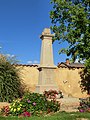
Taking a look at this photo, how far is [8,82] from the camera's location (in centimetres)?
1272

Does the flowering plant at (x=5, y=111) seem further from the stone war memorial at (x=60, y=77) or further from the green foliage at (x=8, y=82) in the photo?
the stone war memorial at (x=60, y=77)

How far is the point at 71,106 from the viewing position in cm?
1309

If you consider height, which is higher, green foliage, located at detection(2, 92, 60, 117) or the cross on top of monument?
the cross on top of monument

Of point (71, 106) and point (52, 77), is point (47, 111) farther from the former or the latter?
point (52, 77)

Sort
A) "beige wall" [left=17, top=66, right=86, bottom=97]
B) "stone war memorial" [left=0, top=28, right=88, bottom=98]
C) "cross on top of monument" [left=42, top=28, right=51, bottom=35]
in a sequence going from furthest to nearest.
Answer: "beige wall" [left=17, top=66, right=86, bottom=97] < "stone war memorial" [left=0, top=28, right=88, bottom=98] < "cross on top of monument" [left=42, top=28, right=51, bottom=35]

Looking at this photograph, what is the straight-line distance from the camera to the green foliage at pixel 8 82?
492 inches

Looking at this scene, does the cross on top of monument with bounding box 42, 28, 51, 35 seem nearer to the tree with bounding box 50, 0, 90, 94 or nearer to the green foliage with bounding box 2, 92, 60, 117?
the tree with bounding box 50, 0, 90, 94

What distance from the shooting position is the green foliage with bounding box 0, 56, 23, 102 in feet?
41.0

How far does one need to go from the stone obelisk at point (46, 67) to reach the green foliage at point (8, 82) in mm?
3039

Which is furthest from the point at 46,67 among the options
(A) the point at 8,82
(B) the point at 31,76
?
(B) the point at 31,76

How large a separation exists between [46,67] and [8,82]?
14.8 ft

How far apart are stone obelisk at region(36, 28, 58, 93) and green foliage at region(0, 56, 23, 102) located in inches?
120

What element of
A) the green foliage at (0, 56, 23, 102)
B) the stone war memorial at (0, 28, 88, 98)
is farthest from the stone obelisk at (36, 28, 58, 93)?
the green foliage at (0, 56, 23, 102)

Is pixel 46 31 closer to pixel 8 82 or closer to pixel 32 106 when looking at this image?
pixel 8 82
